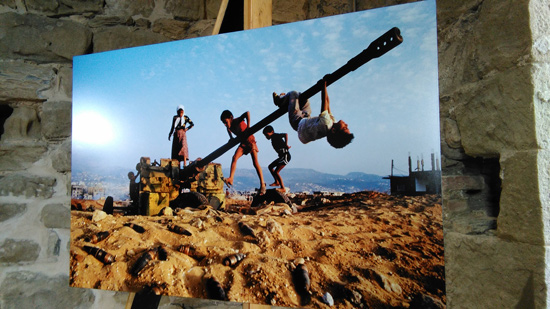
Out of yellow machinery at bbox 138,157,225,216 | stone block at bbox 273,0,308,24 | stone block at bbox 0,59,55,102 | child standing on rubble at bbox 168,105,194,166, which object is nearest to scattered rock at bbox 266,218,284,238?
yellow machinery at bbox 138,157,225,216

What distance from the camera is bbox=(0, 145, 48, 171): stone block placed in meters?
1.80

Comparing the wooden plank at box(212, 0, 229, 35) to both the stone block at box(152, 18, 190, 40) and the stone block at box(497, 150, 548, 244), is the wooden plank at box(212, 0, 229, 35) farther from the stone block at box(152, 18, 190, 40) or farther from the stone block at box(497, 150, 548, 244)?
the stone block at box(497, 150, 548, 244)

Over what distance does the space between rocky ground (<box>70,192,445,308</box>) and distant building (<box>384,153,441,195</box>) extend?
0.03m

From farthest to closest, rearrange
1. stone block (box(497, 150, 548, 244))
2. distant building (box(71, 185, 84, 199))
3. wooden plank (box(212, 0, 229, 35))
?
distant building (box(71, 185, 84, 199)) < wooden plank (box(212, 0, 229, 35)) < stone block (box(497, 150, 548, 244))

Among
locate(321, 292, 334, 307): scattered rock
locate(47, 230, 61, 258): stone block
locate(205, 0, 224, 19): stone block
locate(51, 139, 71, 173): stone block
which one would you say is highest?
→ locate(205, 0, 224, 19): stone block

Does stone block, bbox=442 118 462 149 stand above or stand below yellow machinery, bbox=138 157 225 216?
above

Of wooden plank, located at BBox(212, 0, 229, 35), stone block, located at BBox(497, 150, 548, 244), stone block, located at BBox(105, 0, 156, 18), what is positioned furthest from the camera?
stone block, located at BBox(105, 0, 156, 18)

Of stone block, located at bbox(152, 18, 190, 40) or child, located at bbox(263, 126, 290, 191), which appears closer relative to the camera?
child, located at bbox(263, 126, 290, 191)

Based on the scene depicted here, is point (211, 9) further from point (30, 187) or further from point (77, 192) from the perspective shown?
point (30, 187)

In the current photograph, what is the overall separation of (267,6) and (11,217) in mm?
1621

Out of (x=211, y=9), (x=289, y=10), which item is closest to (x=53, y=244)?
(x=211, y=9)

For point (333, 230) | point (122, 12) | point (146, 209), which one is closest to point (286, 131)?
point (333, 230)

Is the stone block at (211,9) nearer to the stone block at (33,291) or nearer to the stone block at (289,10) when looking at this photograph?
the stone block at (289,10)

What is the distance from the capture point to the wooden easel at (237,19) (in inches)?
54.4
